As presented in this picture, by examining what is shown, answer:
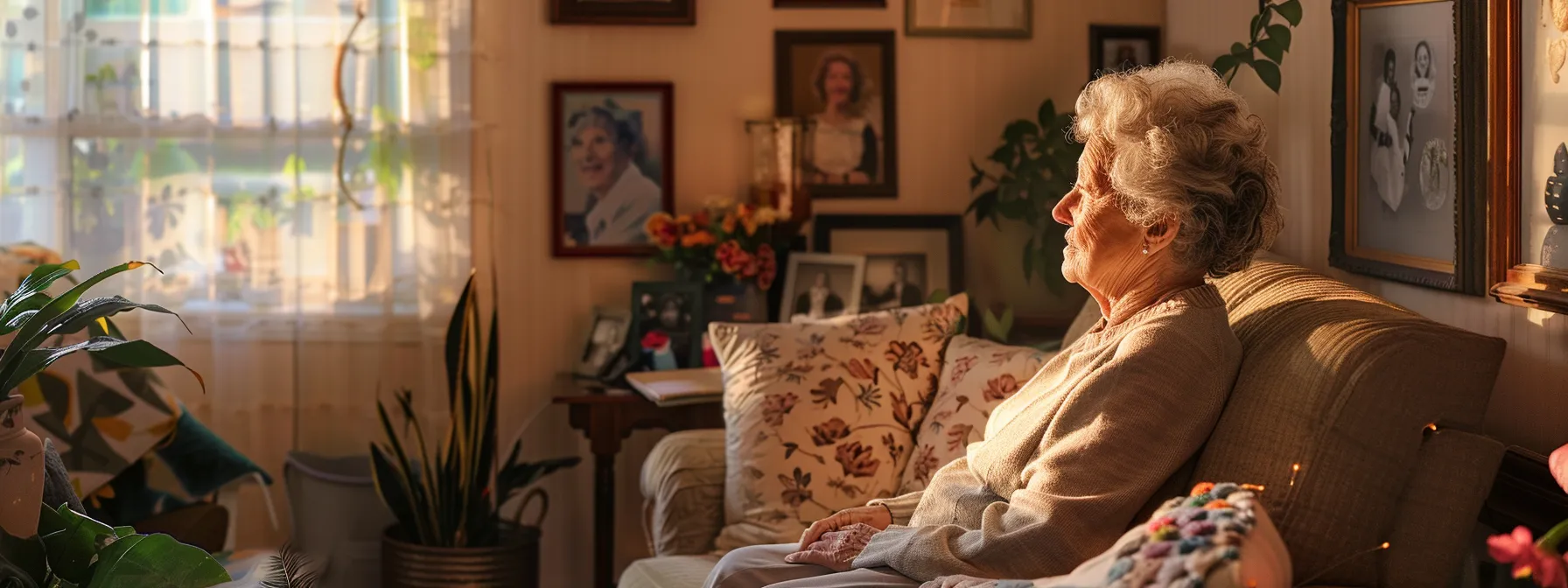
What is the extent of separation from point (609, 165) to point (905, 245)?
0.79 m

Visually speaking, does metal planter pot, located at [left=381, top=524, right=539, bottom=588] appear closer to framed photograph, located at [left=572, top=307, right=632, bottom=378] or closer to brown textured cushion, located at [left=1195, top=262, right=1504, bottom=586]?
framed photograph, located at [left=572, top=307, right=632, bottom=378]

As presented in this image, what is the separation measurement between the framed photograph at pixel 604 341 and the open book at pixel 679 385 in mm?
142

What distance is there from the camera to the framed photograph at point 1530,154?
68.7 inches

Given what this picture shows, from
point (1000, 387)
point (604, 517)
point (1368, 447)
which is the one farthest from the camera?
point (604, 517)

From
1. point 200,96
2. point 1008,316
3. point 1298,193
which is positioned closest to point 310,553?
point 200,96

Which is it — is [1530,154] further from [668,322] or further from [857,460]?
[668,322]

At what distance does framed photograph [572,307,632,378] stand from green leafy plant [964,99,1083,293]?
93 centimetres

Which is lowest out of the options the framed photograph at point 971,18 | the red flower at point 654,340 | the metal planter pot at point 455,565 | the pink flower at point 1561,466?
the metal planter pot at point 455,565

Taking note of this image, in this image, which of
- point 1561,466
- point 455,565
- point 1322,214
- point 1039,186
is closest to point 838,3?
point 1039,186

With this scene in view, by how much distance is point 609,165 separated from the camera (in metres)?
3.68

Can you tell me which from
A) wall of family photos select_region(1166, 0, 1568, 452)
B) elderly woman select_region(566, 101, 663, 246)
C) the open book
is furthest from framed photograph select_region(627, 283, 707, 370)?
wall of family photos select_region(1166, 0, 1568, 452)

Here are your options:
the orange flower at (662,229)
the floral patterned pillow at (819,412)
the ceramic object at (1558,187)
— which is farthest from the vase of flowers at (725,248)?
the ceramic object at (1558,187)

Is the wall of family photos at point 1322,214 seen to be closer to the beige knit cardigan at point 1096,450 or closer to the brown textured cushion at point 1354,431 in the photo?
the brown textured cushion at point 1354,431

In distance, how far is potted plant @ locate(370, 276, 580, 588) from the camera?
129 inches
